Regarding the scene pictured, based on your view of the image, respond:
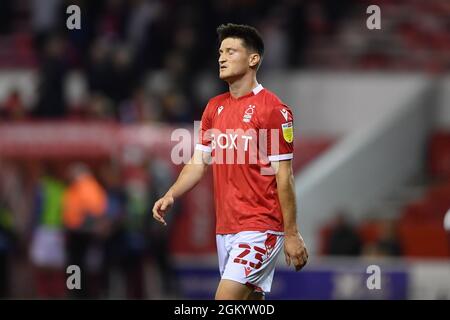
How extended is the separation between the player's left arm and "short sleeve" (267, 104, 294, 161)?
5 cm

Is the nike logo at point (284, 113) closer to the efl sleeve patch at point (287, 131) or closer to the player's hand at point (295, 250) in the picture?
the efl sleeve patch at point (287, 131)

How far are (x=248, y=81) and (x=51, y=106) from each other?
1084 cm

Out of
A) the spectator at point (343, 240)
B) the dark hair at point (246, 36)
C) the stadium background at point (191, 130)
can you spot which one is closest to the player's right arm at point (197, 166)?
the dark hair at point (246, 36)

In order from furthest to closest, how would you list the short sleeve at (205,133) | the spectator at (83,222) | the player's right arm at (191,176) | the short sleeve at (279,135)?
the spectator at (83,222)
the short sleeve at (205,133)
the player's right arm at (191,176)
the short sleeve at (279,135)

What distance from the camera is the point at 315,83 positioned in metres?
21.6

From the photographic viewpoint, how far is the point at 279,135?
8891mm

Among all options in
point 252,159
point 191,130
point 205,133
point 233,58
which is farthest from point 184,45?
point 252,159

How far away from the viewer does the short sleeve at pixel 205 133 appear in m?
9.27

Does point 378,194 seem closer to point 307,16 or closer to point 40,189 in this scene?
point 307,16

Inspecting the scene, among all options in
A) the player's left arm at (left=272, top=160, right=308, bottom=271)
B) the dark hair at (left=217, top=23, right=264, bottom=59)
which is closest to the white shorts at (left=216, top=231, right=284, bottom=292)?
the player's left arm at (left=272, top=160, right=308, bottom=271)

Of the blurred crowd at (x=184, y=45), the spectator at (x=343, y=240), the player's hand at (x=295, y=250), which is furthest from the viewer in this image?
the blurred crowd at (x=184, y=45)

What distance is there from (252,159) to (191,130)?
9.86 meters

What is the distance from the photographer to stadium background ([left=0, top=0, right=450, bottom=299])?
18.0 metres

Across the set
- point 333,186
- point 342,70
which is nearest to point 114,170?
point 333,186
